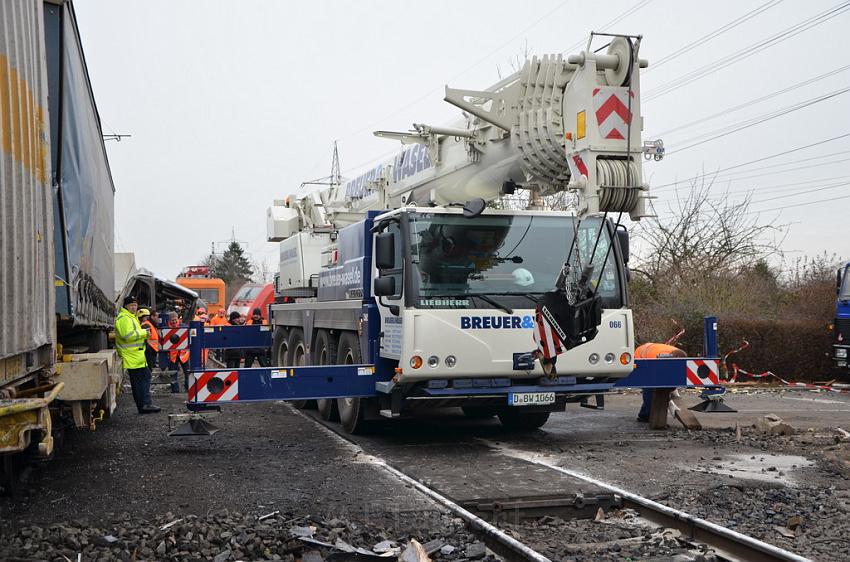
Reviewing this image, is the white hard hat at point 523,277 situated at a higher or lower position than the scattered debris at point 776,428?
higher

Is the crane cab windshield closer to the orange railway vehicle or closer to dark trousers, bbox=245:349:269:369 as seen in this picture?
dark trousers, bbox=245:349:269:369

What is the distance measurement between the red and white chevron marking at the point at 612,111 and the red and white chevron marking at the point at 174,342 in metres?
10.3

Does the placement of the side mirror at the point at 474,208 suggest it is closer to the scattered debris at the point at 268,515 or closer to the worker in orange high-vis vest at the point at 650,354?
the scattered debris at the point at 268,515

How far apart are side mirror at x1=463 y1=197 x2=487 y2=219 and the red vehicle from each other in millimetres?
14445

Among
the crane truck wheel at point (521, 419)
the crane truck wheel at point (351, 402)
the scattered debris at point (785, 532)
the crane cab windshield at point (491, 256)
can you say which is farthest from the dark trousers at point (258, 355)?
the scattered debris at point (785, 532)

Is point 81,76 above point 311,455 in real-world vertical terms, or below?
above

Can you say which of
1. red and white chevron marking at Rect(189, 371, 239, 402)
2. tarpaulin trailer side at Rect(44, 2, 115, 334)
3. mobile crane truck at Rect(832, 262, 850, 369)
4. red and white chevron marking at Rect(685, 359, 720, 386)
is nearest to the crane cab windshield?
red and white chevron marking at Rect(685, 359, 720, 386)

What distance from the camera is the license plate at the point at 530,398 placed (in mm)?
8688

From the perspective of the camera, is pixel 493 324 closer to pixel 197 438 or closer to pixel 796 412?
pixel 197 438

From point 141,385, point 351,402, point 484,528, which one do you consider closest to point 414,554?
point 484,528

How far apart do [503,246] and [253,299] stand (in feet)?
57.5

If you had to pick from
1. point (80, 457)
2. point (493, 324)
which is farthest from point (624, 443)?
point (80, 457)

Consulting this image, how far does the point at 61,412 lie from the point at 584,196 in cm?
490

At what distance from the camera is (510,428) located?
1081cm
